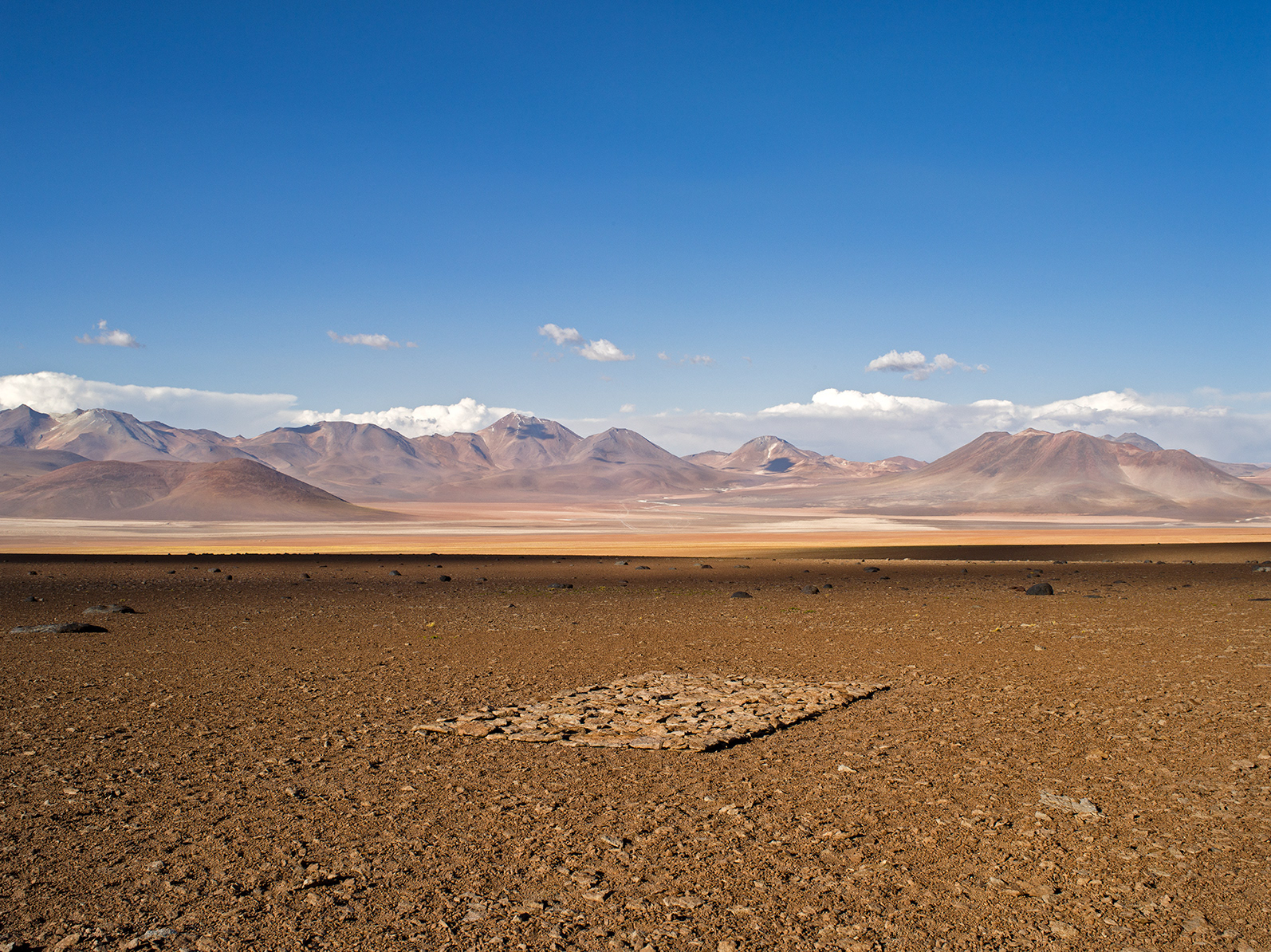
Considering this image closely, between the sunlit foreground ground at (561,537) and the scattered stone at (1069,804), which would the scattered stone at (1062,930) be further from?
the sunlit foreground ground at (561,537)

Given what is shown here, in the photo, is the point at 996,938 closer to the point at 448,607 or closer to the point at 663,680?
the point at 663,680

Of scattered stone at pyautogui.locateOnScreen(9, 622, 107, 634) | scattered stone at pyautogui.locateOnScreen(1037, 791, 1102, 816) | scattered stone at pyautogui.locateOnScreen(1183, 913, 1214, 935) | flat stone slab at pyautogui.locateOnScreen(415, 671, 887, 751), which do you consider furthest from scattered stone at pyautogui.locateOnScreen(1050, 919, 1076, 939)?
scattered stone at pyautogui.locateOnScreen(9, 622, 107, 634)

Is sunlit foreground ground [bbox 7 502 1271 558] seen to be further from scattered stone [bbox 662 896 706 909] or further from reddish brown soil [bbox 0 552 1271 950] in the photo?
scattered stone [bbox 662 896 706 909]

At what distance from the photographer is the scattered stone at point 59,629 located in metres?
15.3

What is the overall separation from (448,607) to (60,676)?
9.26 m

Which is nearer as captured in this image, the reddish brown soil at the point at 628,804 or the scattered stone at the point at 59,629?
the reddish brown soil at the point at 628,804

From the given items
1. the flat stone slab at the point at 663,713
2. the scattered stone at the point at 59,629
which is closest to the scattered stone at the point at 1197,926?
the flat stone slab at the point at 663,713

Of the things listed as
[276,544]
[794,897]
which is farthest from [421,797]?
[276,544]

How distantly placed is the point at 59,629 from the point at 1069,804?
15481 millimetres

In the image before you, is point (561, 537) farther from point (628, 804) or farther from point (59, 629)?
point (628, 804)

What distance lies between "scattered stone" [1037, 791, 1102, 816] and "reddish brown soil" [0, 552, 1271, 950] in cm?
9

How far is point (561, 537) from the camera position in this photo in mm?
70750

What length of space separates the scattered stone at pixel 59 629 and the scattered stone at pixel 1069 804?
48.9 ft

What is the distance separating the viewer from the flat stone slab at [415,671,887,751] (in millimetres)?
8281
